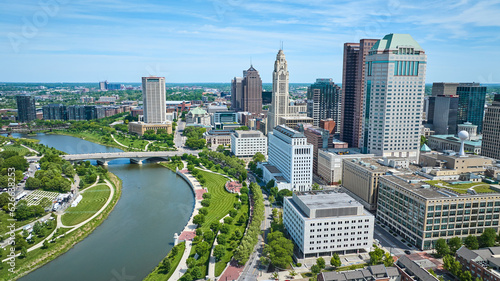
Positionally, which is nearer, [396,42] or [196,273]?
[196,273]

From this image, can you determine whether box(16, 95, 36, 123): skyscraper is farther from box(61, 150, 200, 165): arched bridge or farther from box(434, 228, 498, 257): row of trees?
box(434, 228, 498, 257): row of trees

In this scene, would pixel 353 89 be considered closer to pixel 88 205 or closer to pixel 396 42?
pixel 396 42

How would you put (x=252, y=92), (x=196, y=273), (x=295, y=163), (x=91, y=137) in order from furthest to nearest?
(x=252, y=92), (x=91, y=137), (x=295, y=163), (x=196, y=273)

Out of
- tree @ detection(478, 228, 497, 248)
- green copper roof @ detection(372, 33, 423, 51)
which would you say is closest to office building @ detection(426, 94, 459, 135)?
green copper roof @ detection(372, 33, 423, 51)

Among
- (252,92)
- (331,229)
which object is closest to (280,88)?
(252,92)

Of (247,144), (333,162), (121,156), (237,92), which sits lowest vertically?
(121,156)

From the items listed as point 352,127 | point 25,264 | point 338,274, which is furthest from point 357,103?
point 25,264

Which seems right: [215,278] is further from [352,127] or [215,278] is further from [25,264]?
[352,127]
